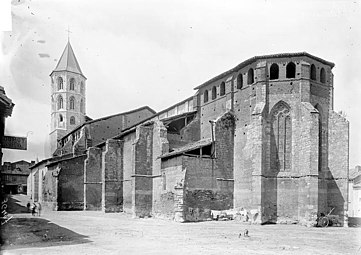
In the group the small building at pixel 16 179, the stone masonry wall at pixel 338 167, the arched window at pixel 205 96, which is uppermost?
the arched window at pixel 205 96

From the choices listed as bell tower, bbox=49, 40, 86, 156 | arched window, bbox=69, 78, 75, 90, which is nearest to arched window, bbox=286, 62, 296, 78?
bell tower, bbox=49, 40, 86, 156

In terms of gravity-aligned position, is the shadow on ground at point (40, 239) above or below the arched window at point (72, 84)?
below

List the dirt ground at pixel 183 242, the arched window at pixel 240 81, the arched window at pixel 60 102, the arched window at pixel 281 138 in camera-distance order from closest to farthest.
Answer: the dirt ground at pixel 183 242
the arched window at pixel 281 138
the arched window at pixel 240 81
the arched window at pixel 60 102

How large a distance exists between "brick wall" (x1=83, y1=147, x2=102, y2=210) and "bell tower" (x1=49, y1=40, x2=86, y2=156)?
2930cm

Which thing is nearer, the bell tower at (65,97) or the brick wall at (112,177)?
the brick wall at (112,177)

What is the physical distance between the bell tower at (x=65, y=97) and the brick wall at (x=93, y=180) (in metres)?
29.3

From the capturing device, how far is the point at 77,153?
49.7 m

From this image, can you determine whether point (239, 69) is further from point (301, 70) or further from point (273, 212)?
point (273, 212)

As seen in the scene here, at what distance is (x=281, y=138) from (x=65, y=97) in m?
53.2

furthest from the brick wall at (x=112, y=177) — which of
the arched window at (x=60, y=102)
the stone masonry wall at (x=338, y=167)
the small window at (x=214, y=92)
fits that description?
the arched window at (x=60, y=102)

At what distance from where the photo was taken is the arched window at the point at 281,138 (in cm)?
2809

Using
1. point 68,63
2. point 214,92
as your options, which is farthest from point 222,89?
point 68,63

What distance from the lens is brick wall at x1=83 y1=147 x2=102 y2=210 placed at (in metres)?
42.4

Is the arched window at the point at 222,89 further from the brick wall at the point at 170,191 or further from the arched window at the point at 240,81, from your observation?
the brick wall at the point at 170,191
